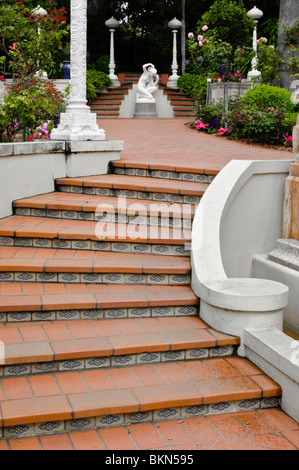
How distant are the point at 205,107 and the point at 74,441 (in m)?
10.1

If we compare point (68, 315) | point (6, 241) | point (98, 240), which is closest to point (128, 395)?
point (68, 315)

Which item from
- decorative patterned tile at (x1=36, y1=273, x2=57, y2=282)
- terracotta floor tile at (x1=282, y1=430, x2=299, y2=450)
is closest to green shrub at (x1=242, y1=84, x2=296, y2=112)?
decorative patterned tile at (x1=36, y1=273, x2=57, y2=282)

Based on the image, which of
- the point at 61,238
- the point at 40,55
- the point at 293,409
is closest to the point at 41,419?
the point at 293,409

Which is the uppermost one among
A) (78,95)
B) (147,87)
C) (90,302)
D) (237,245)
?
(147,87)

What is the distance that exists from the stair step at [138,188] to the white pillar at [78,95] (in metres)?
0.69

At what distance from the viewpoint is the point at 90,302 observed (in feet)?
15.8

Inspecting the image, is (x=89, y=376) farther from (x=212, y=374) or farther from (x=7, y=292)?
(x=7, y=292)

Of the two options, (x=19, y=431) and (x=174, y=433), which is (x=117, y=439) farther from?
(x=19, y=431)

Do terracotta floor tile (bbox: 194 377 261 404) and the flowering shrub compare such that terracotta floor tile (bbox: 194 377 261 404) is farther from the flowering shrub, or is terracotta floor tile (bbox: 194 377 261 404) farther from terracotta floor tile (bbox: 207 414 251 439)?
the flowering shrub

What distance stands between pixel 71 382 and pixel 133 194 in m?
3.07

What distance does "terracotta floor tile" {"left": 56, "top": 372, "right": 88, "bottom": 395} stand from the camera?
13.0ft

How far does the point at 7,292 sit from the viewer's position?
16.3 ft

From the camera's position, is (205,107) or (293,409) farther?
(205,107)

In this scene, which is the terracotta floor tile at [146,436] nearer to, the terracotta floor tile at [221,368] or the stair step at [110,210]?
the terracotta floor tile at [221,368]
